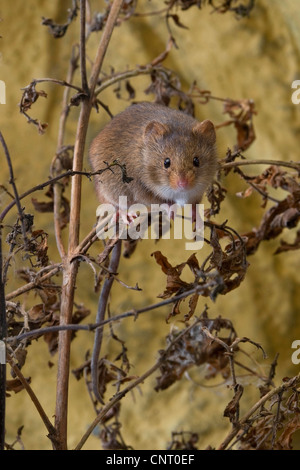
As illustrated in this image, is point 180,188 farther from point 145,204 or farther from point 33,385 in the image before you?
point 33,385

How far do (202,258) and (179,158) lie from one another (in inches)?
Result: 31.6

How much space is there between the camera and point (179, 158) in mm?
1187

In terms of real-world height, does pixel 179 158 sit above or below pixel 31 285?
above

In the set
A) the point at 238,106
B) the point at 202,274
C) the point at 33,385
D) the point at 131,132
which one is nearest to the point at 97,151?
the point at 131,132

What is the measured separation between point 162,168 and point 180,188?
0.07 meters

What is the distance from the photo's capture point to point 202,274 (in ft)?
2.62

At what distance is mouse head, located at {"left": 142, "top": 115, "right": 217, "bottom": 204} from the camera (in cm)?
118

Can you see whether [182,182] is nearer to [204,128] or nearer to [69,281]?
[204,128]
